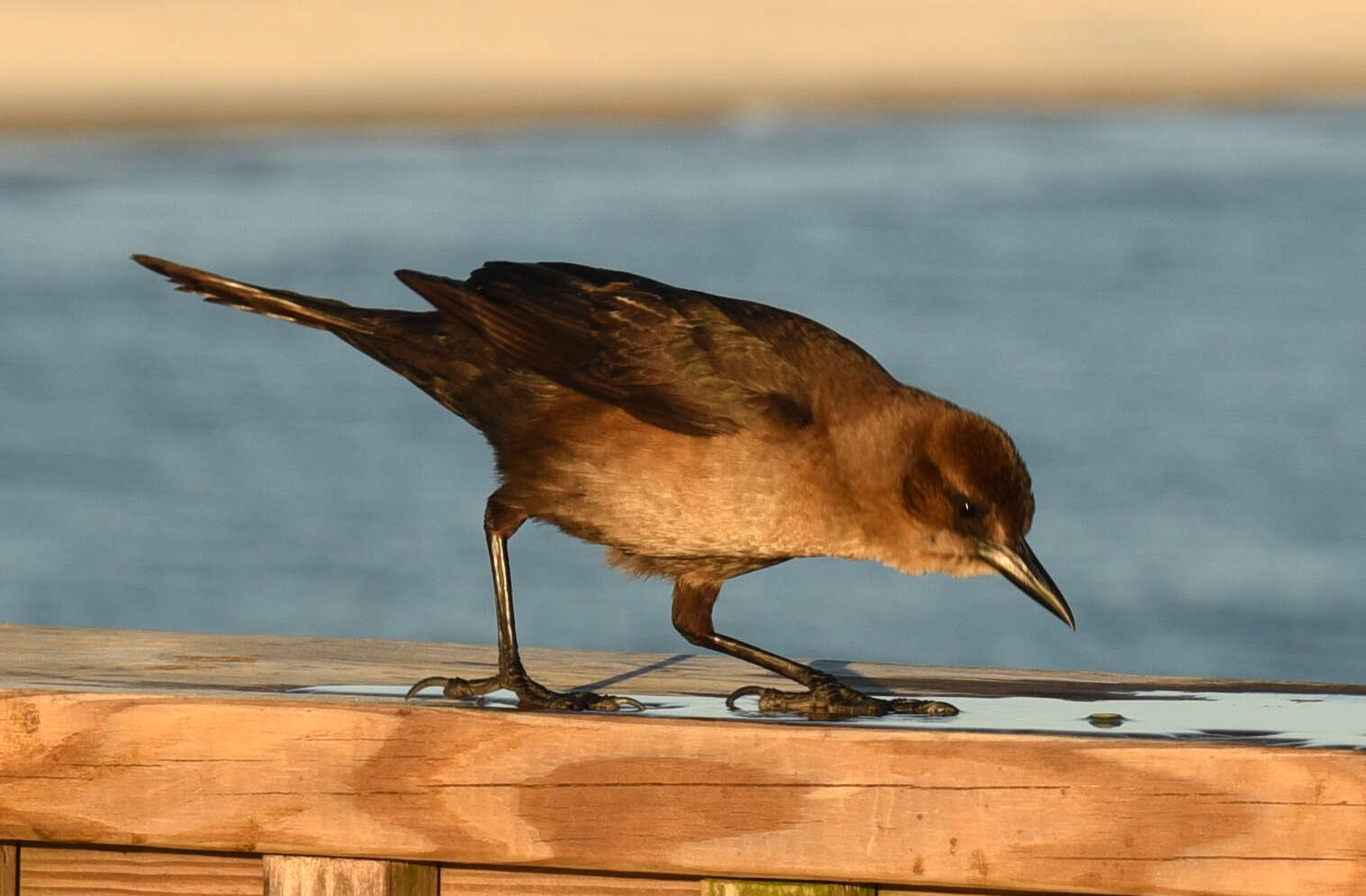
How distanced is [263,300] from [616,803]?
2.06 m

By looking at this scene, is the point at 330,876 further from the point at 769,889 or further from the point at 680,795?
the point at 769,889

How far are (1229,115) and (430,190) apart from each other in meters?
12.0

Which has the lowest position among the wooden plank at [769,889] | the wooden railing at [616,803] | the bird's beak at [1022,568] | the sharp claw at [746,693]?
the wooden plank at [769,889]

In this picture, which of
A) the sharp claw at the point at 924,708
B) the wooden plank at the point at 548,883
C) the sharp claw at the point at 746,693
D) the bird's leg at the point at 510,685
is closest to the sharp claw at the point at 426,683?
the bird's leg at the point at 510,685

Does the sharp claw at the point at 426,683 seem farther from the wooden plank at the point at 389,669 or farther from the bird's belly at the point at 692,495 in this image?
the bird's belly at the point at 692,495

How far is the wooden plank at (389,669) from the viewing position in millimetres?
4598

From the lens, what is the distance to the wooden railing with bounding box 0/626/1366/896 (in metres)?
3.77

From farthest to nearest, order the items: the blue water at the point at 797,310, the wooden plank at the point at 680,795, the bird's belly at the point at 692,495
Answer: the blue water at the point at 797,310
the bird's belly at the point at 692,495
the wooden plank at the point at 680,795

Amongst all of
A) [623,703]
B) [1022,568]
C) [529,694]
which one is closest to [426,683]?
[529,694]

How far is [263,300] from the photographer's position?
5551mm

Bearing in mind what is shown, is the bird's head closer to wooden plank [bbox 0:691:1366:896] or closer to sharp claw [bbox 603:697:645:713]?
sharp claw [bbox 603:697:645:713]

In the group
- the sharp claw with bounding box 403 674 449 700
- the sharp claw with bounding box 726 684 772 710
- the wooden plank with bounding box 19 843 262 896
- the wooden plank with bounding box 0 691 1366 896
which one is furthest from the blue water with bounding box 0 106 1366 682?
the wooden plank with bounding box 0 691 1366 896

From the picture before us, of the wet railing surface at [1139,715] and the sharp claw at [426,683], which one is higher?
the sharp claw at [426,683]

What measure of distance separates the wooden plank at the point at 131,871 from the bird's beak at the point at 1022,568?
6.19 ft
